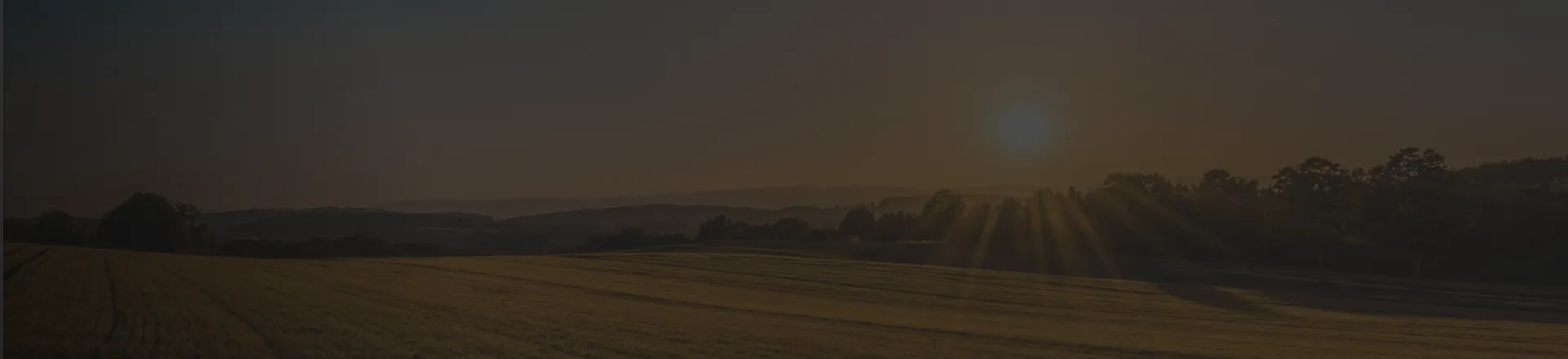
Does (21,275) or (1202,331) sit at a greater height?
(21,275)

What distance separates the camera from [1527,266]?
83.5 meters

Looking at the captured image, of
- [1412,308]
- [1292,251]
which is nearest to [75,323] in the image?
[1412,308]

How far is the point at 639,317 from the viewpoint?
31688 millimetres

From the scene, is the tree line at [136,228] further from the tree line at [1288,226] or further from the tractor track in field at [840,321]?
the tractor track in field at [840,321]

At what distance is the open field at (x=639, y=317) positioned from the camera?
75.4 feet

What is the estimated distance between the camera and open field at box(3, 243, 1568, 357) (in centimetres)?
2298

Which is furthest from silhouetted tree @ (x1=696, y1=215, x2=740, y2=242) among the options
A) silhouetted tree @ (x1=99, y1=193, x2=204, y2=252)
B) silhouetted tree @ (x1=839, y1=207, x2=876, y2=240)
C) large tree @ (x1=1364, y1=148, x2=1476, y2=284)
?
large tree @ (x1=1364, y1=148, x2=1476, y2=284)

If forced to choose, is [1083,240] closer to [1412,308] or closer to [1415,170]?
[1415,170]

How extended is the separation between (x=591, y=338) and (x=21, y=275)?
62.9 feet

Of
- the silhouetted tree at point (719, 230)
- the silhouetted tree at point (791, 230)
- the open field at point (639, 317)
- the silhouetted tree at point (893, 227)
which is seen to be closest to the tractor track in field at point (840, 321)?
the open field at point (639, 317)

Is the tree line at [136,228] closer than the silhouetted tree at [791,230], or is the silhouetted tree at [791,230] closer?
the tree line at [136,228]

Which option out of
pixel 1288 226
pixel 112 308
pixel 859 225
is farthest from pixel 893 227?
pixel 112 308

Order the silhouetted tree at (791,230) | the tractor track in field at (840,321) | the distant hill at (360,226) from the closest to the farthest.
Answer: the tractor track in field at (840,321), the silhouetted tree at (791,230), the distant hill at (360,226)

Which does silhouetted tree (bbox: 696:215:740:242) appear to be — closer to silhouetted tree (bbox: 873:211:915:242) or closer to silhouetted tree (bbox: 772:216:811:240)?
silhouetted tree (bbox: 772:216:811:240)
